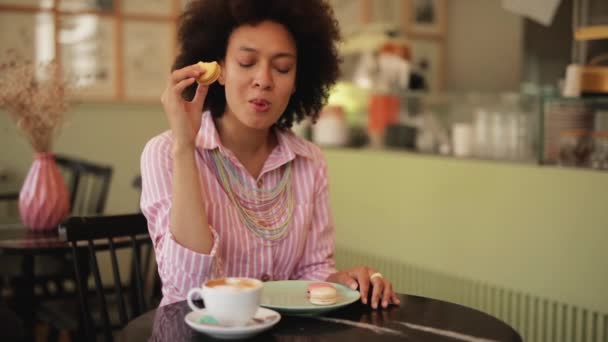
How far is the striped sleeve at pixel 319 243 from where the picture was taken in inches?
70.1

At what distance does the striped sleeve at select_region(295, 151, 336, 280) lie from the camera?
70.1 inches

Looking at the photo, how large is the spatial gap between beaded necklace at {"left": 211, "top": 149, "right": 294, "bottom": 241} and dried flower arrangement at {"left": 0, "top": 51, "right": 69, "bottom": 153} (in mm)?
1303

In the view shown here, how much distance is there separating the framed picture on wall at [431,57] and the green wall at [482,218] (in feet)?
6.02

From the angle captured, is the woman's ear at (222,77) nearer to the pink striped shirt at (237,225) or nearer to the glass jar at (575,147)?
the pink striped shirt at (237,225)

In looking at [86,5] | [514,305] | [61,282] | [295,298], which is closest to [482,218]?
[514,305]

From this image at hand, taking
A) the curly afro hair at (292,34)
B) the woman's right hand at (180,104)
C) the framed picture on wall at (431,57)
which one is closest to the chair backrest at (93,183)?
the curly afro hair at (292,34)

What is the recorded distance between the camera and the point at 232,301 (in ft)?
3.76

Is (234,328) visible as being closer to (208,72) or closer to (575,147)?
(208,72)

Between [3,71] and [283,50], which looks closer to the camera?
[283,50]

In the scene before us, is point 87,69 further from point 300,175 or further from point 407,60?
point 300,175

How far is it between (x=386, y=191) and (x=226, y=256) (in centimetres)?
168

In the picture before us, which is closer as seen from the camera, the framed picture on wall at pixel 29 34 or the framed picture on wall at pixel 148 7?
the framed picture on wall at pixel 29 34

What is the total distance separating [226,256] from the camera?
1.63 m

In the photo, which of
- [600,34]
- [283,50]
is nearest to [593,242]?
[600,34]
